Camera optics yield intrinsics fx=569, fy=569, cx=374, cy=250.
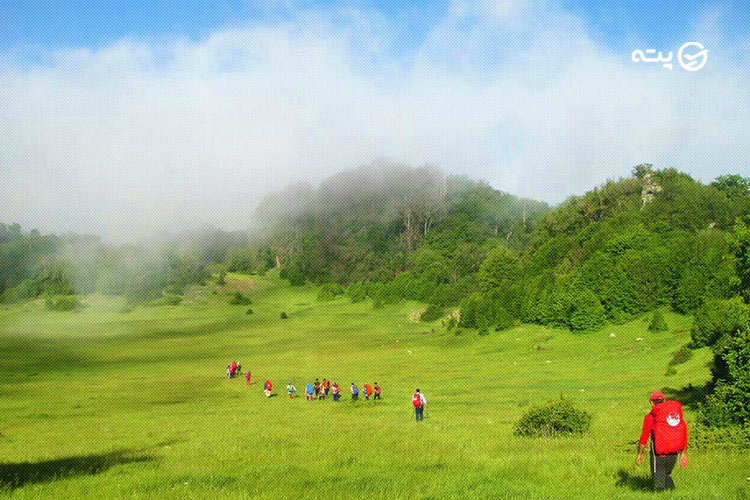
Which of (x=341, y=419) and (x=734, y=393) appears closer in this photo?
(x=734, y=393)

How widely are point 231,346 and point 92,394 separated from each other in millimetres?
59429

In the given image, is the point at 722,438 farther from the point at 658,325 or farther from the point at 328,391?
the point at 658,325

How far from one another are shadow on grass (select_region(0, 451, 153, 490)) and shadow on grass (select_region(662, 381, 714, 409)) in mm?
26061

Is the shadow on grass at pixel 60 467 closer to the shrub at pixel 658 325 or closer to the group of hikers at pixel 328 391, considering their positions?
the group of hikers at pixel 328 391

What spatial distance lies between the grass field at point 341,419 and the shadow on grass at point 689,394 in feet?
6.03

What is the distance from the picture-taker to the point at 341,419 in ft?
119

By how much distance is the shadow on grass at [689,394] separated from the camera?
2996cm

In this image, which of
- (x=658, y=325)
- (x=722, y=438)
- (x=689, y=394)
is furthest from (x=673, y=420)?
(x=658, y=325)

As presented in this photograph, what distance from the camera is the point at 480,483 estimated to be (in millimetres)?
13492

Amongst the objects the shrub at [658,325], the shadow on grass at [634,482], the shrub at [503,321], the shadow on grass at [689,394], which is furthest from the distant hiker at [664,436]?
the shrub at [503,321]

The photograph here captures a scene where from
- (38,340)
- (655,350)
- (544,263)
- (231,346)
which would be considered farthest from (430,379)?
(38,340)

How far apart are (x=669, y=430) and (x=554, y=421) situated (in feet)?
36.0

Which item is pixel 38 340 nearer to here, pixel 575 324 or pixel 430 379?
pixel 430 379

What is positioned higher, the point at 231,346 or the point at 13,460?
the point at 13,460
